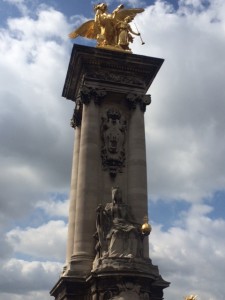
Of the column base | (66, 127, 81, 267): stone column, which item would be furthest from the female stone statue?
(66, 127, 81, 267): stone column

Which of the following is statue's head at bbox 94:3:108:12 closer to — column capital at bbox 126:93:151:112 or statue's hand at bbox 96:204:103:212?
column capital at bbox 126:93:151:112

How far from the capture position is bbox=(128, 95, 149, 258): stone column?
2639cm

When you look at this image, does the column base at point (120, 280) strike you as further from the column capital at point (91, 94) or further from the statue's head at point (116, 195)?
the column capital at point (91, 94)

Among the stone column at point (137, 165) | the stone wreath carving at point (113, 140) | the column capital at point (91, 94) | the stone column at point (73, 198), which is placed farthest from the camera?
the column capital at point (91, 94)

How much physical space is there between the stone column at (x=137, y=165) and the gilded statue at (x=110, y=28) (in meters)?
4.08

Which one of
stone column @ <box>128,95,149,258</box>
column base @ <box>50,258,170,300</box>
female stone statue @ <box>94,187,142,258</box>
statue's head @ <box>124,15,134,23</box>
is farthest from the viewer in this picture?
statue's head @ <box>124,15,134,23</box>

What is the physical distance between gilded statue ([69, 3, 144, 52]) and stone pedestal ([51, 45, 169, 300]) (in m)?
1.64

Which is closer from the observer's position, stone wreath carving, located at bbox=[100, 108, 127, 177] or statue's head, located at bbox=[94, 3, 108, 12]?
stone wreath carving, located at bbox=[100, 108, 127, 177]

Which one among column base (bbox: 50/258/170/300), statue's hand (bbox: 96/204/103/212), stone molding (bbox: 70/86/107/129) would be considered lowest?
column base (bbox: 50/258/170/300)

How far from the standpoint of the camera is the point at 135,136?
28.4 m

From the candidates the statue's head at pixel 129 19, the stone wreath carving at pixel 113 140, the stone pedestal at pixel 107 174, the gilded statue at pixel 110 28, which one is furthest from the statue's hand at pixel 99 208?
the statue's head at pixel 129 19

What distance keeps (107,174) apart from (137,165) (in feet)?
5.67

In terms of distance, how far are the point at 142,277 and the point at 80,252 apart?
13.1 feet

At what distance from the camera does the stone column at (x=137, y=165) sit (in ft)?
86.6
